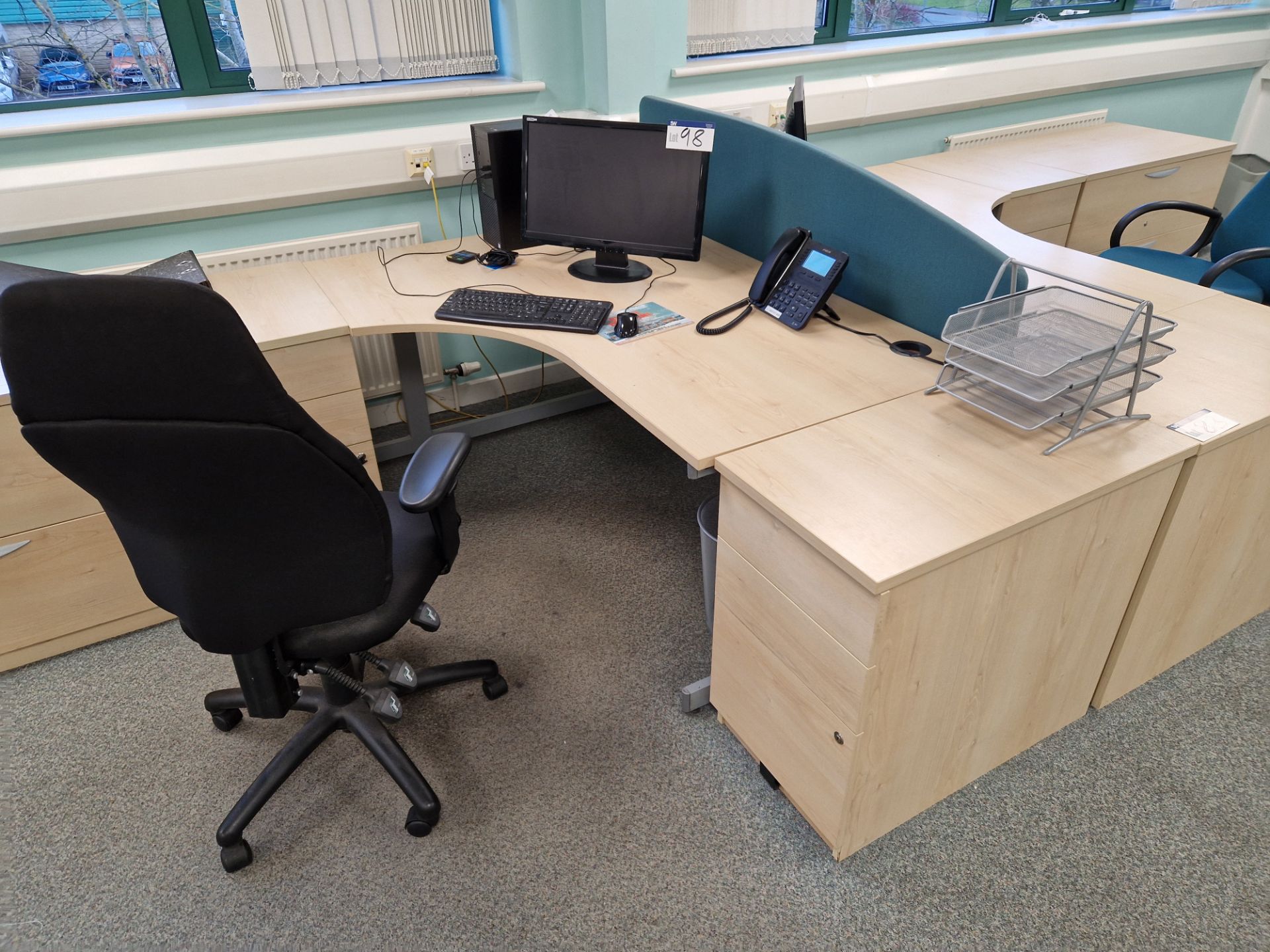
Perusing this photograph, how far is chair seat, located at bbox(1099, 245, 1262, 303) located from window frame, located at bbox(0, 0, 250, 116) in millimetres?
2826

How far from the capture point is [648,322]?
6.50ft

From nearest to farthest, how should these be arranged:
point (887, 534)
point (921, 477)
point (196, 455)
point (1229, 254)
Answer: point (196, 455) < point (887, 534) < point (921, 477) < point (1229, 254)

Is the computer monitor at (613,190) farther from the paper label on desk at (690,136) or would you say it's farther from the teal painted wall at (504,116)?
the teal painted wall at (504,116)

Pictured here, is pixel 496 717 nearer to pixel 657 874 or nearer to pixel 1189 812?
pixel 657 874

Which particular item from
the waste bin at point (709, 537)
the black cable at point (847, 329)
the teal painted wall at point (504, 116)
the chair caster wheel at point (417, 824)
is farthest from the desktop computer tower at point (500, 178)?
the chair caster wheel at point (417, 824)

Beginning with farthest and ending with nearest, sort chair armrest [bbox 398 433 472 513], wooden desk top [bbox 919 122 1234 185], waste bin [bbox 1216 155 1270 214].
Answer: waste bin [bbox 1216 155 1270 214] < wooden desk top [bbox 919 122 1234 185] < chair armrest [bbox 398 433 472 513]

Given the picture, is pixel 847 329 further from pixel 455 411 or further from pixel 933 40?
pixel 933 40

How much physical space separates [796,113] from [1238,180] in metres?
3.70

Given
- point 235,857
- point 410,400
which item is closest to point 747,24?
point 410,400

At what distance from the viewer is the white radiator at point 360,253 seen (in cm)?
243

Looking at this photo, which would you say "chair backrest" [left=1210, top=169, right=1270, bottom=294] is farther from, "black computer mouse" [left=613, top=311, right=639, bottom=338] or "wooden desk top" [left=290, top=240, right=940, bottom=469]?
"black computer mouse" [left=613, top=311, right=639, bottom=338]

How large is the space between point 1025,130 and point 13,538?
4.15m

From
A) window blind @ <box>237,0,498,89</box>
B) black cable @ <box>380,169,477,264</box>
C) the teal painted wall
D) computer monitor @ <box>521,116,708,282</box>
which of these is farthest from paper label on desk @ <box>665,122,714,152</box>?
window blind @ <box>237,0,498,89</box>

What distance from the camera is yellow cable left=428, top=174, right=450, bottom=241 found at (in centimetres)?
260
